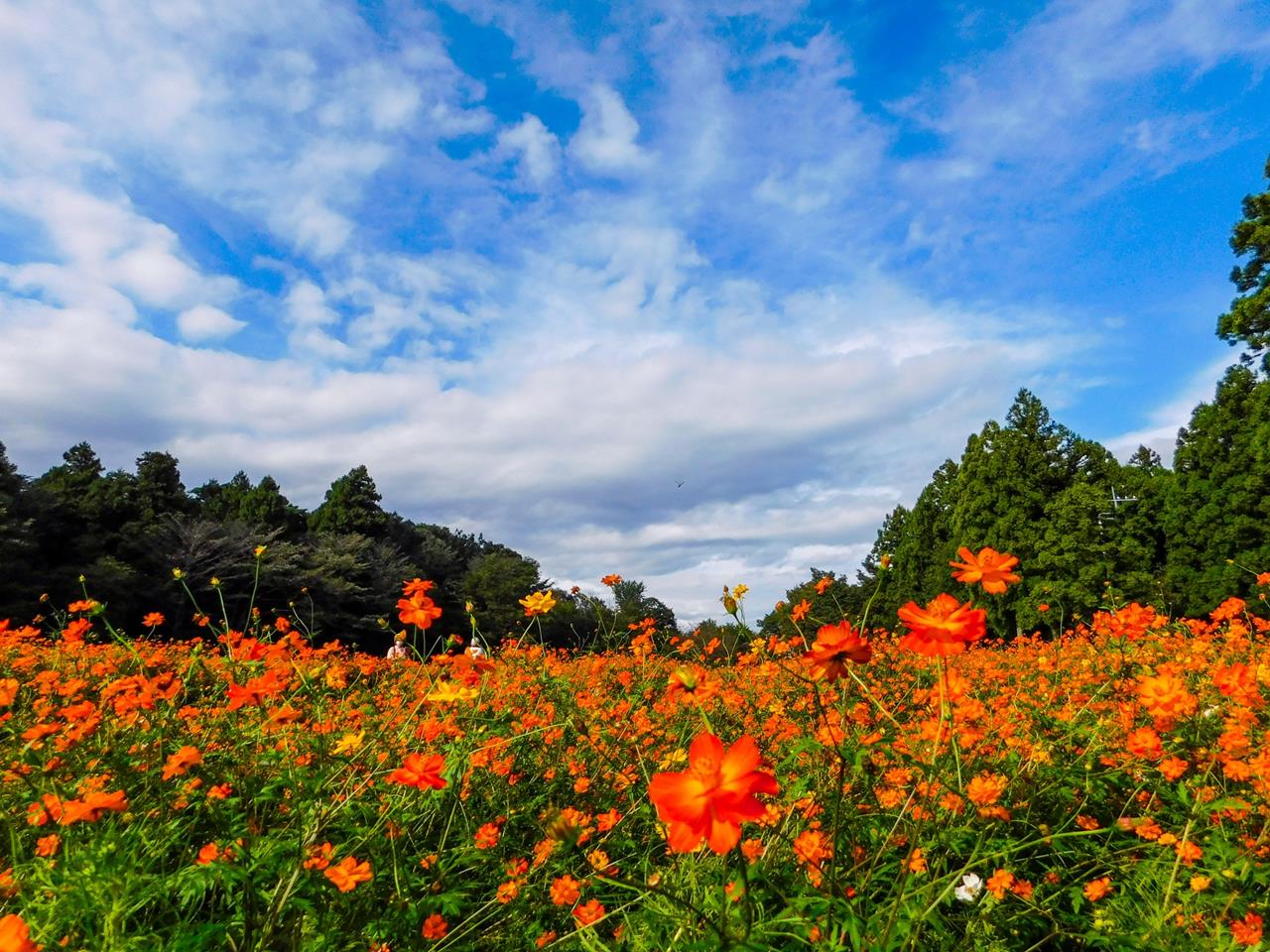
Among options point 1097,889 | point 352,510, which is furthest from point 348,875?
point 352,510

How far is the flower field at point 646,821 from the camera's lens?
1.45 m

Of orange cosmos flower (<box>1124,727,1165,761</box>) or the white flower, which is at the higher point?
orange cosmos flower (<box>1124,727,1165,761</box>)

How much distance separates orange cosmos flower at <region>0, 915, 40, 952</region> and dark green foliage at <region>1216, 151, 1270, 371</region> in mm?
22199

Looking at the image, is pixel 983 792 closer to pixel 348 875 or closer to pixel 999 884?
pixel 999 884

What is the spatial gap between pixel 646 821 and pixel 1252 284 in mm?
21873

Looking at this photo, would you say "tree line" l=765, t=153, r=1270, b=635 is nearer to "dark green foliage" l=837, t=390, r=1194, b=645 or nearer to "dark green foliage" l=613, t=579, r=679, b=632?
"dark green foliage" l=837, t=390, r=1194, b=645

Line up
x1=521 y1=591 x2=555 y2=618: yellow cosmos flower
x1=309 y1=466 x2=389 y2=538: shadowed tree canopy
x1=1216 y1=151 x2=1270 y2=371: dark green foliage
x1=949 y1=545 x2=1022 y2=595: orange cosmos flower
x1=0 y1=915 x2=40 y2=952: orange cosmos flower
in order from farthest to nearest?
x1=309 y1=466 x2=389 y2=538: shadowed tree canopy, x1=1216 y1=151 x2=1270 y2=371: dark green foliage, x1=521 y1=591 x2=555 y2=618: yellow cosmos flower, x1=949 y1=545 x2=1022 y2=595: orange cosmos flower, x1=0 y1=915 x2=40 y2=952: orange cosmos flower

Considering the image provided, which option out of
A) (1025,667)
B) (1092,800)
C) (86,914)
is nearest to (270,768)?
(86,914)

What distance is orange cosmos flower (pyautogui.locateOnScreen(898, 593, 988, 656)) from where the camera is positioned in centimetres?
133

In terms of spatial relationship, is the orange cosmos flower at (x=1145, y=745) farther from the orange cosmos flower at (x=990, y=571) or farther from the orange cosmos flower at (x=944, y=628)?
the orange cosmos flower at (x=944, y=628)

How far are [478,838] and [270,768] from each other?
0.98m

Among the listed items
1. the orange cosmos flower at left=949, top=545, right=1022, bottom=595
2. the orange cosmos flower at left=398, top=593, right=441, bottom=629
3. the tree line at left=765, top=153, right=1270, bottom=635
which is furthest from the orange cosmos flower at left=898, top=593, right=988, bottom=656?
the tree line at left=765, top=153, right=1270, bottom=635

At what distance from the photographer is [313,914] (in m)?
1.68

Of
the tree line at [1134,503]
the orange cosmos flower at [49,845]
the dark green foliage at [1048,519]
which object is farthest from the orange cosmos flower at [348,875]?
the dark green foliage at [1048,519]
